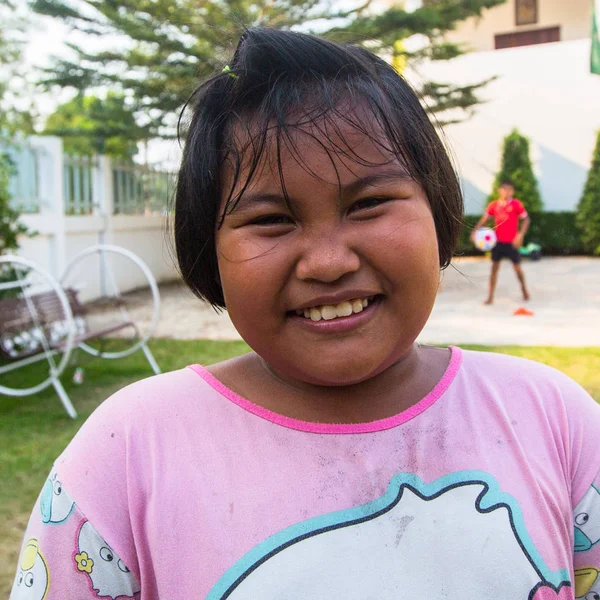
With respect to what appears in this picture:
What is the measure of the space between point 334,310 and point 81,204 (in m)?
9.62

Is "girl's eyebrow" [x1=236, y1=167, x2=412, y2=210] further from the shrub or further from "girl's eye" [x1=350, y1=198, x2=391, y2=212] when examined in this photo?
the shrub

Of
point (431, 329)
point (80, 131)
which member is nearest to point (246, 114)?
point (431, 329)

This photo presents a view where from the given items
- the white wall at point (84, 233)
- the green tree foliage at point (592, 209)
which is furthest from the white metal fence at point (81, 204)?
the green tree foliage at point (592, 209)

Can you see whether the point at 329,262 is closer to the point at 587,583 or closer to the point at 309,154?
the point at 309,154

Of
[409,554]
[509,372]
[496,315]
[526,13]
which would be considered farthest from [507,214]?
[526,13]

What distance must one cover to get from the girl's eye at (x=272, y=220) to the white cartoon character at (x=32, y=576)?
0.48m

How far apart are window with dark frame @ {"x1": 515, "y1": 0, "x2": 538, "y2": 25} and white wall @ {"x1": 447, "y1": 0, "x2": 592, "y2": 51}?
0.08 meters

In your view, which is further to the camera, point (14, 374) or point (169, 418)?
point (14, 374)

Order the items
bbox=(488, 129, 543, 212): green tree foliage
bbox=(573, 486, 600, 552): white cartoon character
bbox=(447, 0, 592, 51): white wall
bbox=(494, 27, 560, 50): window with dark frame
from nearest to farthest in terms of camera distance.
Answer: bbox=(573, 486, 600, 552): white cartoon character
bbox=(488, 129, 543, 212): green tree foliage
bbox=(447, 0, 592, 51): white wall
bbox=(494, 27, 560, 50): window with dark frame

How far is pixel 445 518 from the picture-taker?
86cm

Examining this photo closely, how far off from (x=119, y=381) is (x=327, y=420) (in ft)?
15.0

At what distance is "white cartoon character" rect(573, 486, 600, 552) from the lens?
93 centimetres

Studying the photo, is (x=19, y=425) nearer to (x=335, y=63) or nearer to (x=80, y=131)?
(x=335, y=63)

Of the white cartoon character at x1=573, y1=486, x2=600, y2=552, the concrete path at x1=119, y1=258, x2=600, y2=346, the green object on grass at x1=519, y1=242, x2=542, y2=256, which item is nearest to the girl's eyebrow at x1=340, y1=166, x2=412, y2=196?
the white cartoon character at x1=573, y1=486, x2=600, y2=552
